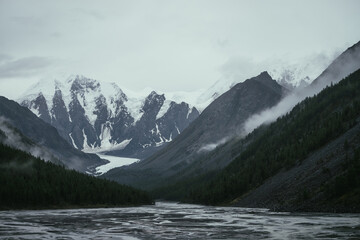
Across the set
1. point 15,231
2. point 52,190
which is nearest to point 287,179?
point 52,190

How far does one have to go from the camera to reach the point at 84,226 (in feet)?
327

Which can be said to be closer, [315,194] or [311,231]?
[311,231]

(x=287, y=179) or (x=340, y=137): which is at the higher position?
(x=340, y=137)

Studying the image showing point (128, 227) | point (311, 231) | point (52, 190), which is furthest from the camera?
point (52, 190)

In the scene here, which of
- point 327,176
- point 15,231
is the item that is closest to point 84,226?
point 15,231

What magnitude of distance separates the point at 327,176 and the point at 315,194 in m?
11.5

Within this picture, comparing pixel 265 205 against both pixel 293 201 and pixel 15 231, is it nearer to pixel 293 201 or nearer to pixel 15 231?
pixel 293 201

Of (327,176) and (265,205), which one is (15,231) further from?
(265,205)

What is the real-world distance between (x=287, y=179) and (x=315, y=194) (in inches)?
1759

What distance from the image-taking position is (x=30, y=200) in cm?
17850

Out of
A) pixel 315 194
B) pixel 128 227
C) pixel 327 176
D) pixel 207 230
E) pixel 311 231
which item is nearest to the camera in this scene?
pixel 311 231

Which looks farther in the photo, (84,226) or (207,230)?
(84,226)

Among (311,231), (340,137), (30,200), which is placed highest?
(340,137)

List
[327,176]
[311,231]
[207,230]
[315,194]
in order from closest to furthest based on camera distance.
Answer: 1. [311,231]
2. [207,230]
3. [315,194]
4. [327,176]
